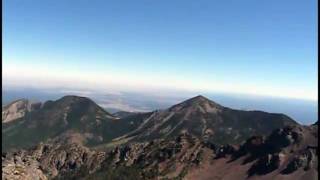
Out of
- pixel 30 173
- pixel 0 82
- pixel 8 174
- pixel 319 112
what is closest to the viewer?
pixel 0 82

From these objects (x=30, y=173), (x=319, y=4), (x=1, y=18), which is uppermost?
(x=319, y=4)

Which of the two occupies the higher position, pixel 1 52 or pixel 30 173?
pixel 1 52

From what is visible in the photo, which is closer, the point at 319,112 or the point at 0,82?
the point at 0,82

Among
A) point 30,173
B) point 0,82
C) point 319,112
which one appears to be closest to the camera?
point 0,82

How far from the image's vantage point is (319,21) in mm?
22984

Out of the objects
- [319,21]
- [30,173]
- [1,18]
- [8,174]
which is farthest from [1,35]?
[30,173]

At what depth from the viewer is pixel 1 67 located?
23.5 m

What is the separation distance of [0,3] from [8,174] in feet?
170

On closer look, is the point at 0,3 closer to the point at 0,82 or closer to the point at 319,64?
the point at 0,82

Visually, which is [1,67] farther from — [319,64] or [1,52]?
[319,64]

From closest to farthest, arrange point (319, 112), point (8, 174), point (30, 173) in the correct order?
point (319, 112)
point (8, 174)
point (30, 173)

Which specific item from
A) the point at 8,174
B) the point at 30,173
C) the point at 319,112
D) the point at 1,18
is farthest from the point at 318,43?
the point at 30,173

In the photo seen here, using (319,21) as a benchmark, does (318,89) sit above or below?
below

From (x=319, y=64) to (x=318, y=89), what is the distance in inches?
51.8
